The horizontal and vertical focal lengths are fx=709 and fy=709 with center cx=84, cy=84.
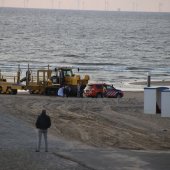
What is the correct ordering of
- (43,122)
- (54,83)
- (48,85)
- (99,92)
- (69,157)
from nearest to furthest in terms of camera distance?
1. (69,157)
2. (43,122)
3. (48,85)
4. (99,92)
5. (54,83)

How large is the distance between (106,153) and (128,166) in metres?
2.25

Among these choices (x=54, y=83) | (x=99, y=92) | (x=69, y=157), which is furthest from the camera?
(x=54, y=83)

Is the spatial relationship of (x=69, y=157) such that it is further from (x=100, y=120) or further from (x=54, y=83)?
(x=54, y=83)

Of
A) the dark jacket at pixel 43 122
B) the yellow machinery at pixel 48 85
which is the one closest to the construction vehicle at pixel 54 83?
the yellow machinery at pixel 48 85

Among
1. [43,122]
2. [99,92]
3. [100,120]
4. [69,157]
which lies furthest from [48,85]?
[69,157]

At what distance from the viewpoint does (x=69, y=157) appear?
21.9 m

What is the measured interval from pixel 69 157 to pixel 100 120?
10973mm

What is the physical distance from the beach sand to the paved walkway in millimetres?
1978

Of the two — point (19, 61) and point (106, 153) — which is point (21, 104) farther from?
point (19, 61)

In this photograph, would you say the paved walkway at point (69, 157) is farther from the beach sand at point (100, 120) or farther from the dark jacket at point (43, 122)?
the beach sand at point (100, 120)

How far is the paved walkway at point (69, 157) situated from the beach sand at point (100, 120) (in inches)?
77.9

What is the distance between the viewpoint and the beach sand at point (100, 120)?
89.4ft

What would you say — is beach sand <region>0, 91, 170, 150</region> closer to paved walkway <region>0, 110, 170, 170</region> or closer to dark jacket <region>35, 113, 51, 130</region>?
paved walkway <region>0, 110, 170, 170</region>

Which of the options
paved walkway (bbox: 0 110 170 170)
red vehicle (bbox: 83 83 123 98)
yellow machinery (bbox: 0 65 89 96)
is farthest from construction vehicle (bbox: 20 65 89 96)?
paved walkway (bbox: 0 110 170 170)
